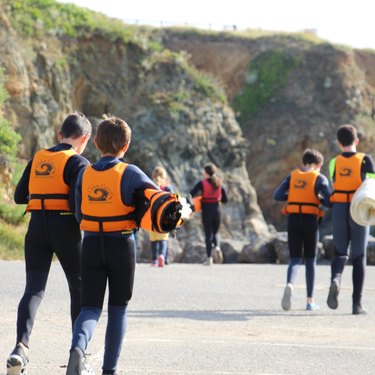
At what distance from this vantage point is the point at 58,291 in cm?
880

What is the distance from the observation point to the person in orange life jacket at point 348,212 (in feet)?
25.6

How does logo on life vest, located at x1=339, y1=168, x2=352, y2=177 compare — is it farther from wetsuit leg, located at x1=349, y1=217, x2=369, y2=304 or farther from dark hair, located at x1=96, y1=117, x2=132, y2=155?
dark hair, located at x1=96, y1=117, x2=132, y2=155

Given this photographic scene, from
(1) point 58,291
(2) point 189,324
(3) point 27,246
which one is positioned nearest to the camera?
(3) point 27,246

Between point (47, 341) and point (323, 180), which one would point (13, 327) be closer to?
point (47, 341)

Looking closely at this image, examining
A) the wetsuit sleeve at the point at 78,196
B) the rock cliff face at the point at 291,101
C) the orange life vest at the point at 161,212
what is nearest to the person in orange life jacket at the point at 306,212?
the wetsuit sleeve at the point at 78,196

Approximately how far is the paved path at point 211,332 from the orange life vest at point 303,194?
Answer: 4.29ft

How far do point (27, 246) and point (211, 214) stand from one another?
989 cm

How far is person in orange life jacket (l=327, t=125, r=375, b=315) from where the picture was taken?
7.80 m

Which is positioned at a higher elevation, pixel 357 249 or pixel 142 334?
pixel 357 249

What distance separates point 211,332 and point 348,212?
8.12ft

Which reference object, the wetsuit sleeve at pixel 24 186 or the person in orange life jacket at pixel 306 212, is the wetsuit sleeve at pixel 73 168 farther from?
the person in orange life jacket at pixel 306 212

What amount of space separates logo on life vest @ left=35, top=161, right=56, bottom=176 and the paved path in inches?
56.6

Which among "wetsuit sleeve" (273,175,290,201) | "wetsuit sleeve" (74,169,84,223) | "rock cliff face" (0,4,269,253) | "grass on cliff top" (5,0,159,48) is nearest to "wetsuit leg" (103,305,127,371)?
"wetsuit sleeve" (74,169,84,223)

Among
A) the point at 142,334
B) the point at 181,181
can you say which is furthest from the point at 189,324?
the point at 181,181
